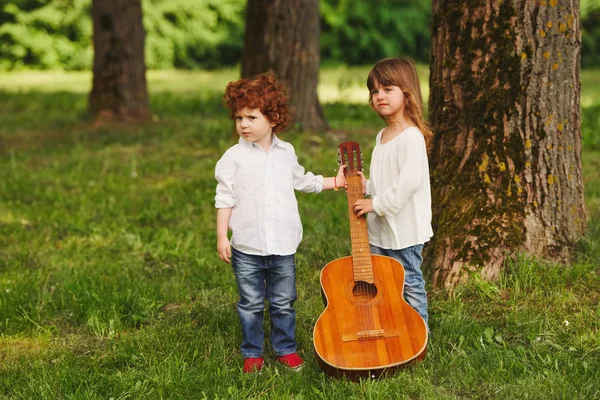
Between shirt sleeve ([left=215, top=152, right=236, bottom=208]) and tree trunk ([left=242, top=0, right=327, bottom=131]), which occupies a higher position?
tree trunk ([left=242, top=0, right=327, bottom=131])

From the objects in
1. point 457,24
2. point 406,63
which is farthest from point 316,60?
point 406,63

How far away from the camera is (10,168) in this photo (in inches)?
330

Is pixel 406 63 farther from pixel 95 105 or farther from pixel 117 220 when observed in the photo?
pixel 95 105

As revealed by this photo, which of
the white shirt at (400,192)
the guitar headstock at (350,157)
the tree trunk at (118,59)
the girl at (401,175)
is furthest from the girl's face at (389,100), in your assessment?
the tree trunk at (118,59)

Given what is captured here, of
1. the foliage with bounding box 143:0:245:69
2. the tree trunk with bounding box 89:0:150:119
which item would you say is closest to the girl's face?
the tree trunk with bounding box 89:0:150:119

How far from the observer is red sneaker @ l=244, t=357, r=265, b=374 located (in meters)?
3.78

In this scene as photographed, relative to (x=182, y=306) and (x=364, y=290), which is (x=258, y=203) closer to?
(x=364, y=290)

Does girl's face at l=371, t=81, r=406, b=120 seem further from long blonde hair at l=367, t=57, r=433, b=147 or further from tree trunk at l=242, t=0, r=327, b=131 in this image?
tree trunk at l=242, t=0, r=327, b=131

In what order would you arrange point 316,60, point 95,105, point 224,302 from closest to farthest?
point 224,302
point 316,60
point 95,105

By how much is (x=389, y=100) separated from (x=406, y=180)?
41cm

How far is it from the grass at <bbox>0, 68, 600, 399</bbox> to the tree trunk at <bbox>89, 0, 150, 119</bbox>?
7.88 feet

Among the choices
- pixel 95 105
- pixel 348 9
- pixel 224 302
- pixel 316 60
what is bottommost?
pixel 224 302

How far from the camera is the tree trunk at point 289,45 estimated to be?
8.89 m

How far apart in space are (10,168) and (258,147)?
218 inches
